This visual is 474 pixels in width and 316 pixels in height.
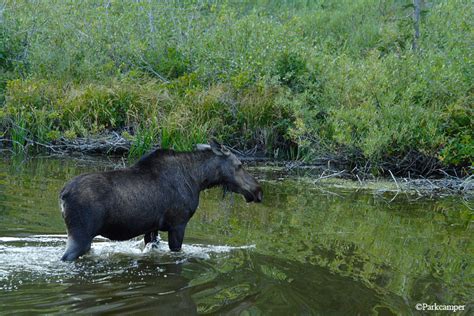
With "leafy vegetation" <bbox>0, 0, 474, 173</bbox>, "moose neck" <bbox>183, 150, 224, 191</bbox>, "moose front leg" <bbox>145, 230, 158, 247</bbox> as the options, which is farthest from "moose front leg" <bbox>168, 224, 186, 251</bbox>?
"leafy vegetation" <bbox>0, 0, 474, 173</bbox>

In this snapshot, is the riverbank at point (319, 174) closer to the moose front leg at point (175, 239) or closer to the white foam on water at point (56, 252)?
the white foam on water at point (56, 252)

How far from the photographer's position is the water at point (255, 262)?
20.0 feet

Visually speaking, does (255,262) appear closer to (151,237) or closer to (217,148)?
(151,237)

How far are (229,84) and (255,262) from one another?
34.0 feet

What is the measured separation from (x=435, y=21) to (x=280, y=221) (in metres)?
11.2

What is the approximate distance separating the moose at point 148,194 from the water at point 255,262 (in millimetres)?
337

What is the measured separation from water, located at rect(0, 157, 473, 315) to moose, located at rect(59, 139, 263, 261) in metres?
0.34

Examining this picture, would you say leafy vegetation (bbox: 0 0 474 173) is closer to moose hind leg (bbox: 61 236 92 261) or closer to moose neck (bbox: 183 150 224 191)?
moose neck (bbox: 183 150 224 191)

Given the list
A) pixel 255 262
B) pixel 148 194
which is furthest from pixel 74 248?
pixel 255 262

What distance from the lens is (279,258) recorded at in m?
7.69

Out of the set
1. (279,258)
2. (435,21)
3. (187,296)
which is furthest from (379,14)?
(187,296)

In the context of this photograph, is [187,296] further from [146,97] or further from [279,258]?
[146,97]

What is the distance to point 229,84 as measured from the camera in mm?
17375

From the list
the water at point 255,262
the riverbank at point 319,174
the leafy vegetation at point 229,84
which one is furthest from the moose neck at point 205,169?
the leafy vegetation at point 229,84
